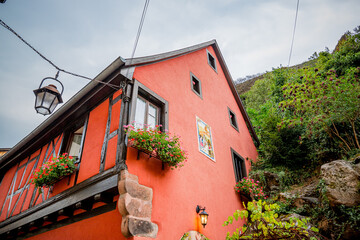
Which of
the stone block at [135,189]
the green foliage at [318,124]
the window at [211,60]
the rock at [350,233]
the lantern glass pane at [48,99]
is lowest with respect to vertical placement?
the rock at [350,233]

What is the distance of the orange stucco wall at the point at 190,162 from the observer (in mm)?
4559

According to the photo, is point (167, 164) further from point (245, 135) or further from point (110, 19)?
point (245, 135)

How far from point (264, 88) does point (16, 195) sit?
20270 millimetres

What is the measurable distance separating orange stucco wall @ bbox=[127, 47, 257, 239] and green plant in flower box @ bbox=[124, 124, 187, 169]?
0.69ft

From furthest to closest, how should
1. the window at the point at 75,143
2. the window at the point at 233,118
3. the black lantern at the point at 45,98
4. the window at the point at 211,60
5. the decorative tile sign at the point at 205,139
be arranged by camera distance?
the window at the point at 211,60 < the window at the point at 233,118 < the window at the point at 75,143 < the decorative tile sign at the point at 205,139 < the black lantern at the point at 45,98

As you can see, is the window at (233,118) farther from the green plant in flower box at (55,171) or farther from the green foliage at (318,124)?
the green plant in flower box at (55,171)

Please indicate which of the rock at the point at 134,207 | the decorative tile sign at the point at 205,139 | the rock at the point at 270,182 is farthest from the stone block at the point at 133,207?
the rock at the point at 270,182

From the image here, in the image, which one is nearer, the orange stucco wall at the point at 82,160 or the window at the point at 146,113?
the orange stucco wall at the point at 82,160

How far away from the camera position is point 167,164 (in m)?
4.98

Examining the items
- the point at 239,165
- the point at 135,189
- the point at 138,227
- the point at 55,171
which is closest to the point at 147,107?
the point at 135,189

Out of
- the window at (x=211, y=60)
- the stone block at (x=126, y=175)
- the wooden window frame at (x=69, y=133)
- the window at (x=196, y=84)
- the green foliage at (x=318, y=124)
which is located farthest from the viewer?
the window at (x=211, y=60)

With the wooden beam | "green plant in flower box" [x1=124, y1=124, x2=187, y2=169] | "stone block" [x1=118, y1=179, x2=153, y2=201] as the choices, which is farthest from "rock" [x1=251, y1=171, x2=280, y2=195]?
A: the wooden beam

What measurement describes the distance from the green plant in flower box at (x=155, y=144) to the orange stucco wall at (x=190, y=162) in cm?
21

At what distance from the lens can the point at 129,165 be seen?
4.23 metres
